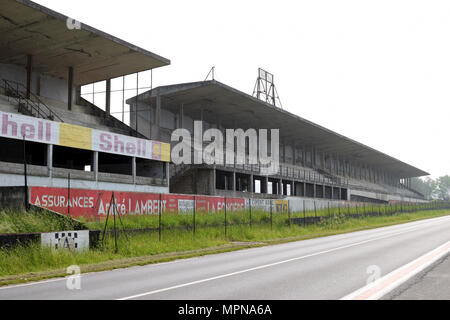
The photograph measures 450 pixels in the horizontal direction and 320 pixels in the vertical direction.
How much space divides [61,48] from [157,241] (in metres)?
22.3

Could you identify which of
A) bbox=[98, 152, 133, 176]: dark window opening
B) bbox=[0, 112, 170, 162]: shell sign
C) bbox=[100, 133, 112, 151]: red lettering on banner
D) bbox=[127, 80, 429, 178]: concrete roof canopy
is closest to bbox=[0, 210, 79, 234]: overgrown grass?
bbox=[0, 112, 170, 162]: shell sign

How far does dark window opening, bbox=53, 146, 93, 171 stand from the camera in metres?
40.0

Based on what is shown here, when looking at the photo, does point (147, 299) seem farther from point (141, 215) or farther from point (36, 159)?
point (36, 159)

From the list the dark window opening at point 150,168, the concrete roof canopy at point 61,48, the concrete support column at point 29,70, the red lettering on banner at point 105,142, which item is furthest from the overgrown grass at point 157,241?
the concrete support column at point 29,70

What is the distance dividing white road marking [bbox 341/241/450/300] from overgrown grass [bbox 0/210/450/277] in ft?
26.3

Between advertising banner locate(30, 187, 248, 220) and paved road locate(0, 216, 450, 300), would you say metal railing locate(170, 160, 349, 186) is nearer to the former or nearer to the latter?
advertising banner locate(30, 187, 248, 220)

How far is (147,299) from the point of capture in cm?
870

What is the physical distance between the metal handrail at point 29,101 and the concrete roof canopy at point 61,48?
2.13 metres

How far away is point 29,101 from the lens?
36.7 metres

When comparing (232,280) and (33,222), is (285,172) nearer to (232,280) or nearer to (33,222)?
(33,222)

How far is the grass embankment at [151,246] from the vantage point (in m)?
14.1

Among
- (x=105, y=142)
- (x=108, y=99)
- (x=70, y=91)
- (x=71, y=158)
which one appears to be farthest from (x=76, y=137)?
(x=108, y=99)
